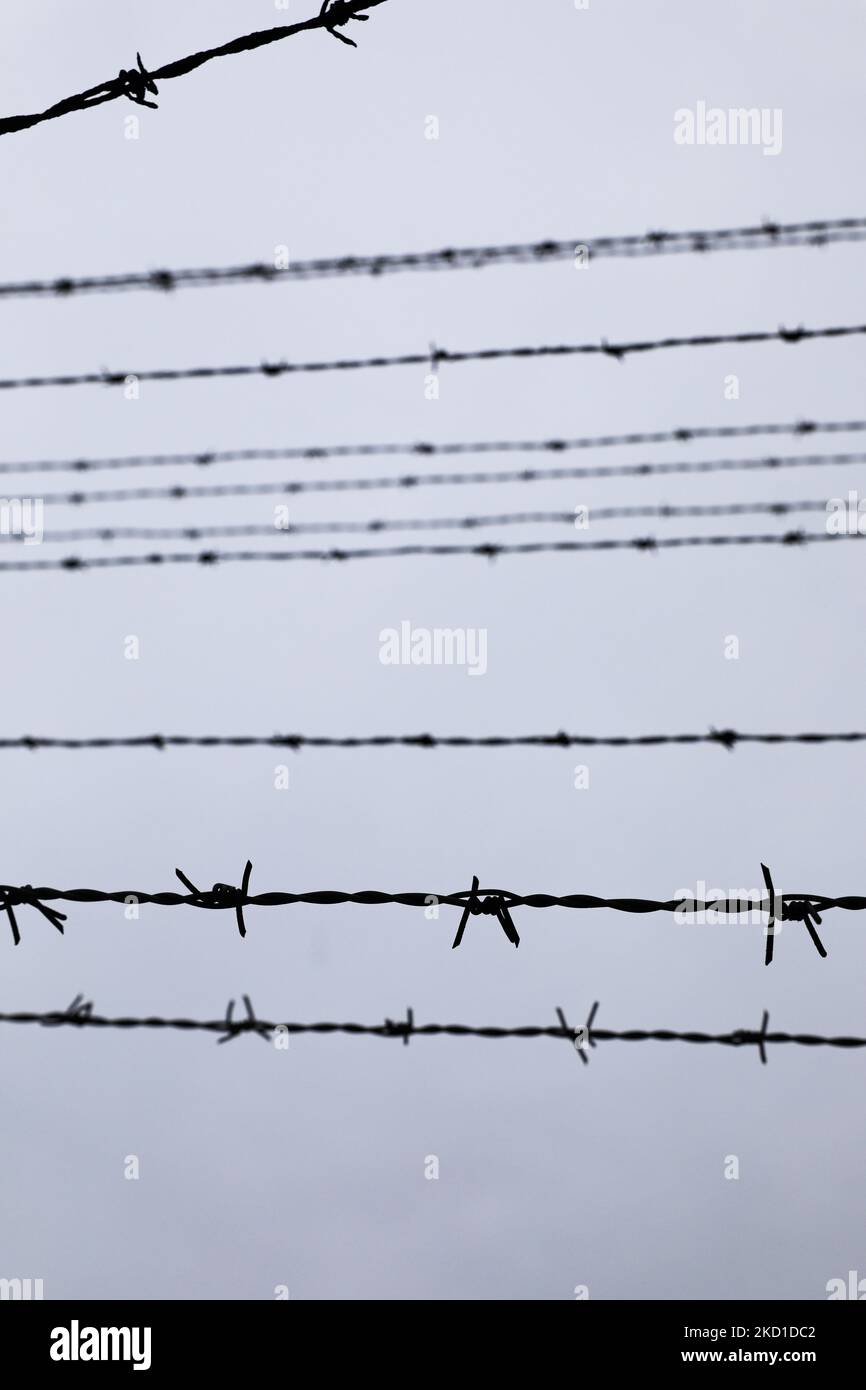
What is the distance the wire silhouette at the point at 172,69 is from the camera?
2.28m

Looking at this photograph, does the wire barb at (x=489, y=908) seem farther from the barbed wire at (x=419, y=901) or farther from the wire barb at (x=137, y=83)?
the wire barb at (x=137, y=83)

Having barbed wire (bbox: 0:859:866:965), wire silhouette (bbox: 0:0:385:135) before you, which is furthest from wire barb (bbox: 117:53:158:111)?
barbed wire (bbox: 0:859:866:965)

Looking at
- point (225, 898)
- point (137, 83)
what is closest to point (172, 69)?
point (137, 83)

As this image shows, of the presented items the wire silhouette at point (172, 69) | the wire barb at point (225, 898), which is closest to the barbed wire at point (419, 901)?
the wire barb at point (225, 898)

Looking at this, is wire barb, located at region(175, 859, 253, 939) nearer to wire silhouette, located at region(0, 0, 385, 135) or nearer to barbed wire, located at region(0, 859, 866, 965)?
barbed wire, located at region(0, 859, 866, 965)

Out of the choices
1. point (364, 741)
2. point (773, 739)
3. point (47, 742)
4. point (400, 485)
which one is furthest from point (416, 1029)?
point (400, 485)

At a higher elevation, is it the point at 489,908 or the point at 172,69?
the point at 172,69

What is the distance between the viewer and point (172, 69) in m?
2.40

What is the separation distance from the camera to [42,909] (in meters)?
2.37

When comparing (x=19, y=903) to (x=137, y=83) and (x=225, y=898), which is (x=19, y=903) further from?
(x=137, y=83)

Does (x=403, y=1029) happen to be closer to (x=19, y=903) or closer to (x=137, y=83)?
(x=19, y=903)

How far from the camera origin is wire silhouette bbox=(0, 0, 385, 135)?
2.28 m
